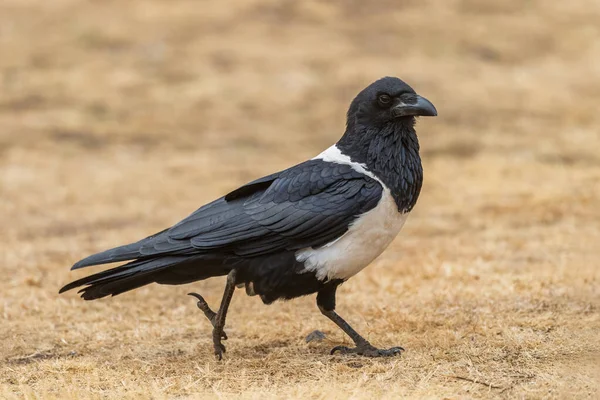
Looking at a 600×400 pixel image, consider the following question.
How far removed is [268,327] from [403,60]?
10914mm

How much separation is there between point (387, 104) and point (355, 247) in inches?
35.5

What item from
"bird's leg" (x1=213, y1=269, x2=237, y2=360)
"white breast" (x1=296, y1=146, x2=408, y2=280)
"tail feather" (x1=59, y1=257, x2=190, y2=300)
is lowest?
"bird's leg" (x1=213, y1=269, x2=237, y2=360)

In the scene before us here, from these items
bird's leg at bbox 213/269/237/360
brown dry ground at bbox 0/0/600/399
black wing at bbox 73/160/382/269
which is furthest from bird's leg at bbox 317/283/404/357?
bird's leg at bbox 213/269/237/360

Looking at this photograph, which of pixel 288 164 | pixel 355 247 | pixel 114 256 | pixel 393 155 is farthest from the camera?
pixel 288 164

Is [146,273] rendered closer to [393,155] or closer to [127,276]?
[127,276]

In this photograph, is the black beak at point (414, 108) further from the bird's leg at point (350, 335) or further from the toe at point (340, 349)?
the toe at point (340, 349)

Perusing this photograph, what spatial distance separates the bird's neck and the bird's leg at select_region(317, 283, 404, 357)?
66 centimetres

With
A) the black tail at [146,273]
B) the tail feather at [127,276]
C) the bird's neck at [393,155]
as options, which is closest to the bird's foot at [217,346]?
the black tail at [146,273]

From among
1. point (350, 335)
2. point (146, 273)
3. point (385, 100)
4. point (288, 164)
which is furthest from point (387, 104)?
point (288, 164)

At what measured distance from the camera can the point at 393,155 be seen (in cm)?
526

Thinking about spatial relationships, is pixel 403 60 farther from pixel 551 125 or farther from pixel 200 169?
pixel 200 169

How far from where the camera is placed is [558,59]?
16.7 meters

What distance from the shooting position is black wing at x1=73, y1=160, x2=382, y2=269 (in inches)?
199

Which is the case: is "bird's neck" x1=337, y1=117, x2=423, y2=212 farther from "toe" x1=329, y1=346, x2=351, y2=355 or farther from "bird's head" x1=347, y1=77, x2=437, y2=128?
"toe" x1=329, y1=346, x2=351, y2=355
